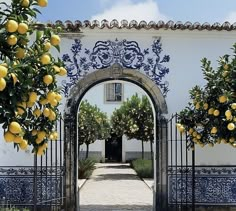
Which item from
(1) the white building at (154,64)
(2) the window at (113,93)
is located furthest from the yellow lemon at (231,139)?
(2) the window at (113,93)

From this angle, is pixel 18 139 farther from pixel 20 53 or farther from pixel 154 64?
pixel 154 64

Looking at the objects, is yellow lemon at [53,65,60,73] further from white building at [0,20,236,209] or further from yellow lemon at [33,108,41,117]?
white building at [0,20,236,209]

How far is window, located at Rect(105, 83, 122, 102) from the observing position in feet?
97.1

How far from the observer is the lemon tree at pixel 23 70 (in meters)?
3.34

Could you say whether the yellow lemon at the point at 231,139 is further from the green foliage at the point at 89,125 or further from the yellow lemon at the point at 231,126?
the green foliage at the point at 89,125

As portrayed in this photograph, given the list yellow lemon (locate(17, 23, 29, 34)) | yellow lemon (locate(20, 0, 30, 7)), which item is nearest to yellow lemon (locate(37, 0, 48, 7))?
yellow lemon (locate(20, 0, 30, 7))

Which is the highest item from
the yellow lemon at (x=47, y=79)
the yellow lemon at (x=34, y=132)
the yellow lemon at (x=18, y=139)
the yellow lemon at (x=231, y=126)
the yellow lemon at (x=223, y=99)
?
the yellow lemon at (x=223, y=99)

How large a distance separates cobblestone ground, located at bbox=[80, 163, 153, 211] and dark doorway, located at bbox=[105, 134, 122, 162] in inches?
427

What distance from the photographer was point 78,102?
920cm

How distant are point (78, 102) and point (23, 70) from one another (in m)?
Answer: 5.67

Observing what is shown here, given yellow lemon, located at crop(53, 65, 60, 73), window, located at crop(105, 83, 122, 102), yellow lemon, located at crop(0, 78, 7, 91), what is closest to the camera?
yellow lemon, located at crop(0, 78, 7, 91)

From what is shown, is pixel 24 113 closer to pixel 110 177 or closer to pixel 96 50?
pixel 96 50

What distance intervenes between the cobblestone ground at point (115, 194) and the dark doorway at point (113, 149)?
10.8 metres

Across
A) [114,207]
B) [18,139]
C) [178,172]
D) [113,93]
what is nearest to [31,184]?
[114,207]
